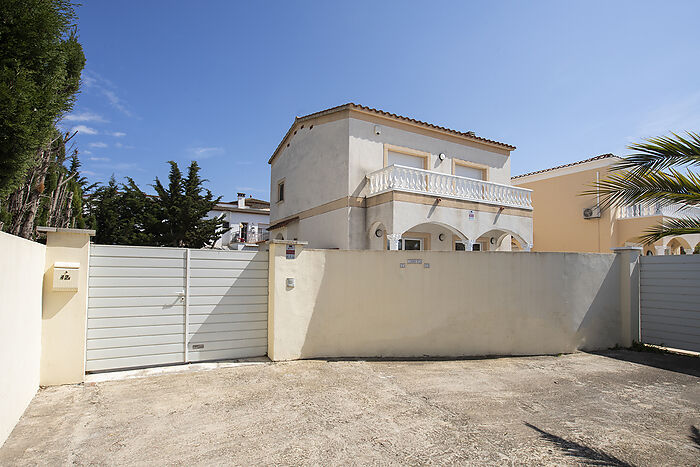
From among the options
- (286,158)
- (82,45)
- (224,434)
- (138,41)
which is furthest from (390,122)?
(224,434)

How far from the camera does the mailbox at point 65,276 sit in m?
5.45

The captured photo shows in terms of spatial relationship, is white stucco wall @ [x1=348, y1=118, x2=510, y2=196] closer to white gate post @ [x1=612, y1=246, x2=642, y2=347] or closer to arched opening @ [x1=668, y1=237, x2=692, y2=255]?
white gate post @ [x1=612, y1=246, x2=642, y2=347]

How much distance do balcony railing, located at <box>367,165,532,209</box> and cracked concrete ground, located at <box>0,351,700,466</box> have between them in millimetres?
7313

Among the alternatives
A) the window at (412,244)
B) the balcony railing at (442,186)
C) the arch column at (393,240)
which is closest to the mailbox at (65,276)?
the arch column at (393,240)

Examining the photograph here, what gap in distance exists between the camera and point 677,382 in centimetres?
628

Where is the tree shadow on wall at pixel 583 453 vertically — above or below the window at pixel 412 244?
below

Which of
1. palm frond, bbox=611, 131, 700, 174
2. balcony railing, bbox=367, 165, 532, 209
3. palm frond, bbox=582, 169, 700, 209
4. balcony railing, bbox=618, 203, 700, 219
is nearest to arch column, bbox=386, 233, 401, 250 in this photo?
balcony railing, bbox=367, 165, 532, 209

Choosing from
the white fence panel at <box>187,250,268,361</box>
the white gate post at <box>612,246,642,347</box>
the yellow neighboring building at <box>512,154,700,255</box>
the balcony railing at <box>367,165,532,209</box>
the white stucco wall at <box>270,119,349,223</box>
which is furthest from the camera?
the yellow neighboring building at <box>512,154,700,255</box>

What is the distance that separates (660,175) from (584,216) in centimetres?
1266

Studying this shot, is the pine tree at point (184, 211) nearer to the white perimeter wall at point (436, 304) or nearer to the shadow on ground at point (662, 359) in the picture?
the white perimeter wall at point (436, 304)

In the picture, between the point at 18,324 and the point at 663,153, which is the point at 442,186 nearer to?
the point at 663,153

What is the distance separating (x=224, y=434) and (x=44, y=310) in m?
3.44

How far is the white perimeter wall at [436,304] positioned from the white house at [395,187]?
4.39 meters

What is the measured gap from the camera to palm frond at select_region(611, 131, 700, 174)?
603 centimetres
